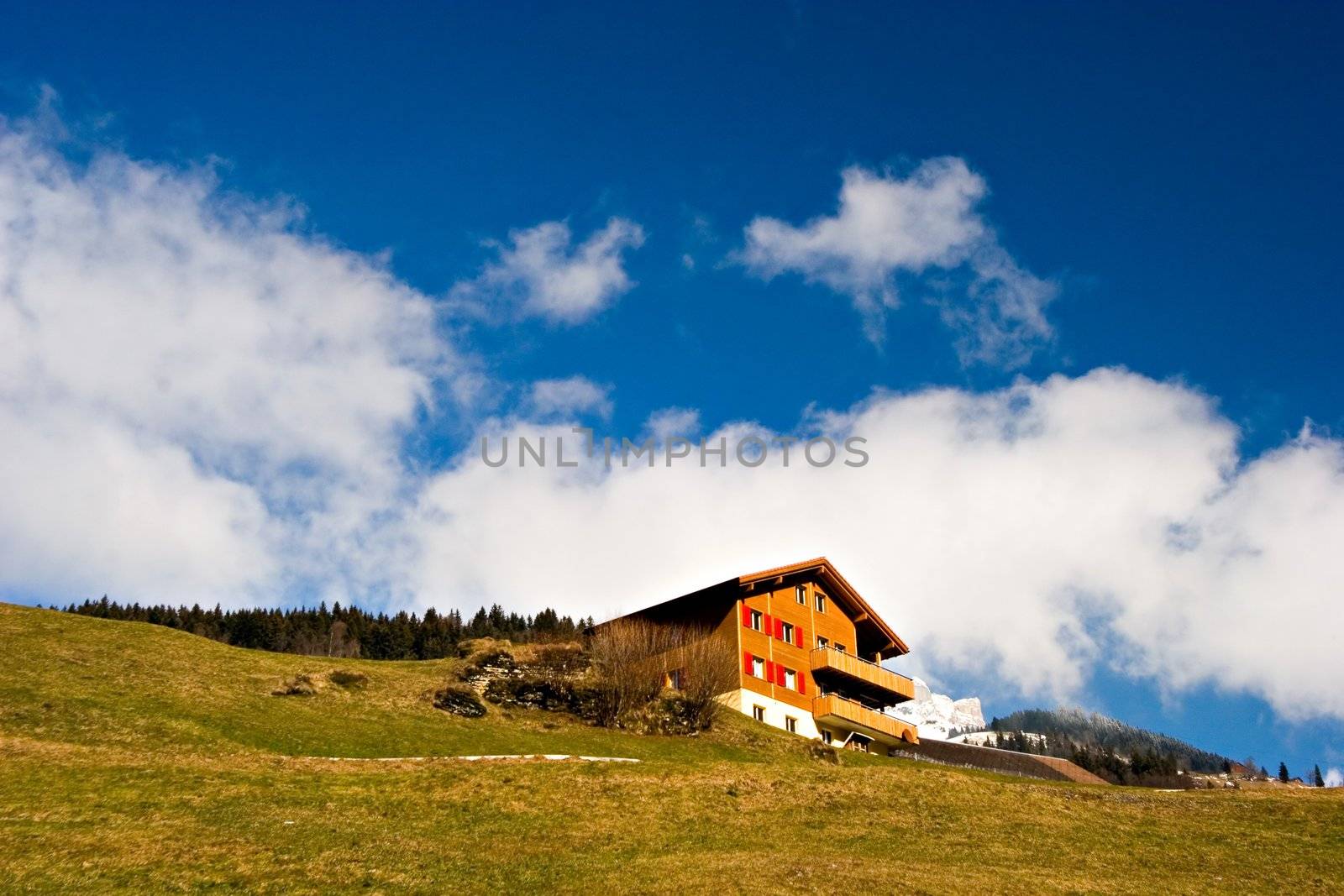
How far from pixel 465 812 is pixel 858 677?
4173cm

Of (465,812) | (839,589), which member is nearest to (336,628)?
(839,589)

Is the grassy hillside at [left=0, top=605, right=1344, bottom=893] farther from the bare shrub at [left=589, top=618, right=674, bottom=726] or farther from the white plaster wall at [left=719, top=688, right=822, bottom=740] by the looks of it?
the white plaster wall at [left=719, top=688, right=822, bottom=740]

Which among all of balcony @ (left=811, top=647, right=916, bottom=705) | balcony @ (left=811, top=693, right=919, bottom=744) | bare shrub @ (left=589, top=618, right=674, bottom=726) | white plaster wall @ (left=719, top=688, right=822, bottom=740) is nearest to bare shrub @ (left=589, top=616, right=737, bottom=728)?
bare shrub @ (left=589, top=618, right=674, bottom=726)

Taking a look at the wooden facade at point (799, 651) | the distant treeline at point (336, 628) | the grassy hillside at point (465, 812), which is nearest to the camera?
the grassy hillside at point (465, 812)

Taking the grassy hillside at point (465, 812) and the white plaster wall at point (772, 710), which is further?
the white plaster wall at point (772, 710)

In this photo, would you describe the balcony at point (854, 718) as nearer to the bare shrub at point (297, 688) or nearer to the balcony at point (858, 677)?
the balcony at point (858, 677)

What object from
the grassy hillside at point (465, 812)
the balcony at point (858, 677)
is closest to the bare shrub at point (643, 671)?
the grassy hillside at point (465, 812)

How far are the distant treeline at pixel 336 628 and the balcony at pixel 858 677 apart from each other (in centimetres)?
2737

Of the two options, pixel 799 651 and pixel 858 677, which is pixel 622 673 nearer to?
pixel 799 651

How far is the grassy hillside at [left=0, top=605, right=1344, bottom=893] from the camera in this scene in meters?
23.9

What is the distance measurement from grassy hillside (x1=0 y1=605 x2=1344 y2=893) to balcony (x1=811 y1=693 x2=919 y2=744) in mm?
18215

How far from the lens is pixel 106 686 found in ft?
128

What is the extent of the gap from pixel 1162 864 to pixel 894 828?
23.2 feet

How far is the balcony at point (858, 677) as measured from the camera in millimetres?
65312
